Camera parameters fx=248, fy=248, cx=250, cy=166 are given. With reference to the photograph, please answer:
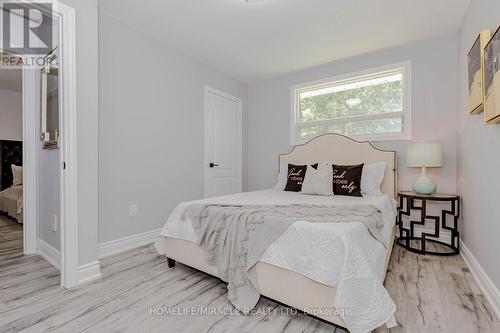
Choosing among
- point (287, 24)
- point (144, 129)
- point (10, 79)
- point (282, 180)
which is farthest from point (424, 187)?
point (10, 79)

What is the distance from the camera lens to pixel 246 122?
4.52 meters

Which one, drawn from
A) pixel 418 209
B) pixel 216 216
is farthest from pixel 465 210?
pixel 216 216

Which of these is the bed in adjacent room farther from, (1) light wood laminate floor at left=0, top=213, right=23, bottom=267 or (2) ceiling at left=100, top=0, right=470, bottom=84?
(2) ceiling at left=100, top=0, right=470, bottom=84

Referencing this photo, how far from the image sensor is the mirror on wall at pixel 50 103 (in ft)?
7.00

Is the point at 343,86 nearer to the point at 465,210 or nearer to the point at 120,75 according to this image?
the point at 465,210

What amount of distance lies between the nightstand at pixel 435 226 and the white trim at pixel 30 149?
152 inches

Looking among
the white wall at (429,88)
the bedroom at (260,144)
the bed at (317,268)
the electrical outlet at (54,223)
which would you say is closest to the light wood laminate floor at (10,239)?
the electrical outlet at (54,223)

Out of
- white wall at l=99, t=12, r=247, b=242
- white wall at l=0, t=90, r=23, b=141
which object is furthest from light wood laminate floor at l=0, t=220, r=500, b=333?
white wall at l=0, t=90, r=23, b=141

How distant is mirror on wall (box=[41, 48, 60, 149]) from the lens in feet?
7.00

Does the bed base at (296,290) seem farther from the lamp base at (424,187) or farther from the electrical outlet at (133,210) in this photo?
the lamp base at (424,187)

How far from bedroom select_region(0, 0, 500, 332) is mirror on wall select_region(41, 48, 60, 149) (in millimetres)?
325

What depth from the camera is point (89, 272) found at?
1.93 m

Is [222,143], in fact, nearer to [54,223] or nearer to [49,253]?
[54,223]

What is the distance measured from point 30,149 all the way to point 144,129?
1.11 m
